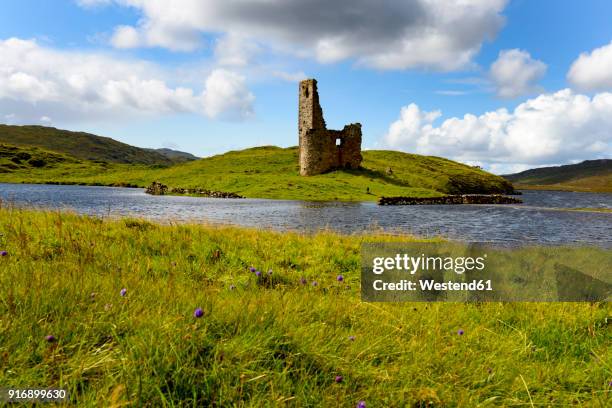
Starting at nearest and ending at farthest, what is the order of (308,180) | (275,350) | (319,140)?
(275,350) < (308,180) < (319,140)

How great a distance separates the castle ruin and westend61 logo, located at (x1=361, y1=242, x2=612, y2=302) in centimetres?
5471

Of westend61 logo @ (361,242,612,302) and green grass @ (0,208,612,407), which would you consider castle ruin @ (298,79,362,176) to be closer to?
westend61 logo @ (361,242,612,302)

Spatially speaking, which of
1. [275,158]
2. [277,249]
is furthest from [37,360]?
[275,158]

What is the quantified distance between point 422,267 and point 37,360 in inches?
305

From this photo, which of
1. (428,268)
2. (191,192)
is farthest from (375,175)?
(428,268)

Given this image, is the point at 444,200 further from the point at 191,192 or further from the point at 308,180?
the point at 191,192

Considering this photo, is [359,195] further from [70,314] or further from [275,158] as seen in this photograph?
[70,314]

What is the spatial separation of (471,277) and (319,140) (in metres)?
57.4

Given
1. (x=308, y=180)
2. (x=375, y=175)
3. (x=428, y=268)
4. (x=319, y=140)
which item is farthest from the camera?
(x=375, y=175)

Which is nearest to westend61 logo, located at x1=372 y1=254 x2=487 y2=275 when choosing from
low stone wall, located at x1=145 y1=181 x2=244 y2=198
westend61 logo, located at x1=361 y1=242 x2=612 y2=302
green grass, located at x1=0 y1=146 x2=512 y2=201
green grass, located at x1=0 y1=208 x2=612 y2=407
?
westend61 logo, located at x1=361 y1=242 x2=612 y2=302

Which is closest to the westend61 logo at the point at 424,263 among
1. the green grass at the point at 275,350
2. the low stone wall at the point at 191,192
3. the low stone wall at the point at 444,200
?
the green grass at the point at 275,350

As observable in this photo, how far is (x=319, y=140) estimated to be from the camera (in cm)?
6456

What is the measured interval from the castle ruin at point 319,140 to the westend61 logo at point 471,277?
54709 mm

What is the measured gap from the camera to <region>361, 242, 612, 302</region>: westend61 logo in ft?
23.4
